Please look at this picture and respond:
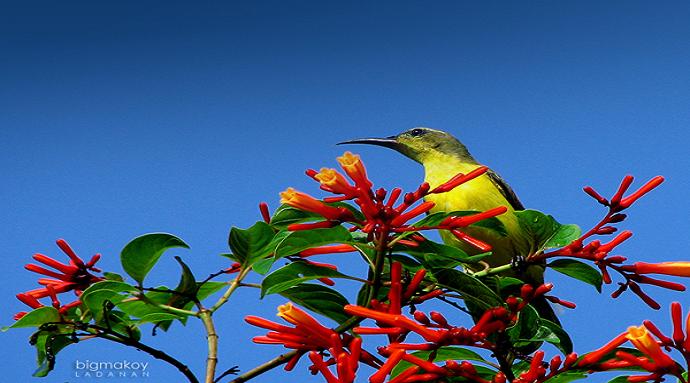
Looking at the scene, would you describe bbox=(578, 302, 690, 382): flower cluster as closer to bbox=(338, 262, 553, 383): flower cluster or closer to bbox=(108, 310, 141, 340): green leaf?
bbox=(338, 262, 553, 383): flower cluster

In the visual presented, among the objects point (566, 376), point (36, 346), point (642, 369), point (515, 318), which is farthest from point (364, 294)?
point (36, 346)

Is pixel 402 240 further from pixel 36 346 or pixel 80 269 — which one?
pixel 36 346

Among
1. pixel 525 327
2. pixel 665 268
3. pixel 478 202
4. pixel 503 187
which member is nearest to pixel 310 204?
pixel 525 327

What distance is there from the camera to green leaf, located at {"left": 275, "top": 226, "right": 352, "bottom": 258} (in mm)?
1889

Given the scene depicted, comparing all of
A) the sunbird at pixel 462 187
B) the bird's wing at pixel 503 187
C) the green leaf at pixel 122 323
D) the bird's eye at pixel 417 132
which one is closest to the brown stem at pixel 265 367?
the green leaf at pixel 122 323

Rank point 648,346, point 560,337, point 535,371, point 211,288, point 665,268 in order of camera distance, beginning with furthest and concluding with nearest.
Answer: point 211,288, point 560,337, point 665,268, point 535,371, point 648,346

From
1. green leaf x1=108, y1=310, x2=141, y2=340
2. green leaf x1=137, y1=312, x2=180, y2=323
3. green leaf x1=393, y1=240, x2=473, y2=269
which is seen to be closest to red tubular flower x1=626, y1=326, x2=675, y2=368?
green leaf x1=393, y1=240, x2=473, y2=269

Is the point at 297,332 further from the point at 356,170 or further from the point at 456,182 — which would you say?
the point at 456,182

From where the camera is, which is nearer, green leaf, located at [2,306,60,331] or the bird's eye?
green leaf, located at [2,306,60,331]

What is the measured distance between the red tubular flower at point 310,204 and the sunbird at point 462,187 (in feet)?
5.35

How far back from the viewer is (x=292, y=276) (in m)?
1.98

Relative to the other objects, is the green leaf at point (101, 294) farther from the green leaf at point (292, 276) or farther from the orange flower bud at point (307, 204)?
the orange flower bud at point (307, 204)

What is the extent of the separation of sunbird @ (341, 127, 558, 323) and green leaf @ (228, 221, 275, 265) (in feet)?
5.12

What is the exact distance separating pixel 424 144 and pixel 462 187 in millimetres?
771
